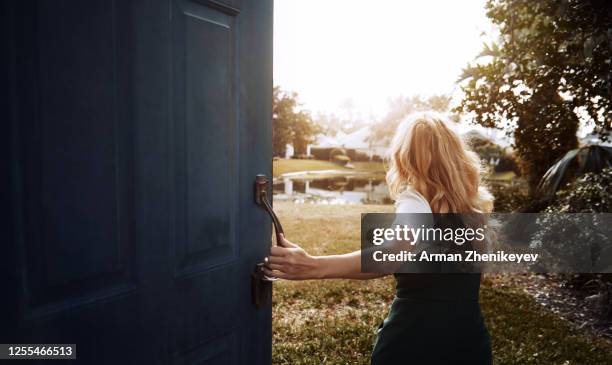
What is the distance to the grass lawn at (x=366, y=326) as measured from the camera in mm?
4789

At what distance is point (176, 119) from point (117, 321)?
0.64m

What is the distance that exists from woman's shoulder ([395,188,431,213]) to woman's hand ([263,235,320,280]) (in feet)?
1.44

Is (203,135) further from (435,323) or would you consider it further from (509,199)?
(509,199)

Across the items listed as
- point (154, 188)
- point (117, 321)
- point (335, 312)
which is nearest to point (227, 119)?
point (154, 188)

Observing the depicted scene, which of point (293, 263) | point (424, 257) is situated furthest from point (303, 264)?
point (424, 257)

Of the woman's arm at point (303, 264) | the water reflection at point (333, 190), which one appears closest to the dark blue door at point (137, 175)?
the woman's arm at point (303, 264)

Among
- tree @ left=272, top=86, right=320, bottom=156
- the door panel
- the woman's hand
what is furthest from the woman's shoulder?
tree @ left=272, top=86, right=320, bottom=156

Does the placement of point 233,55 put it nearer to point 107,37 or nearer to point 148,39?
point 148,39

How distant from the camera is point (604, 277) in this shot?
587 cm

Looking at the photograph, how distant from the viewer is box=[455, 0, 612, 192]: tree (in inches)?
254

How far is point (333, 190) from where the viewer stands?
23.5m

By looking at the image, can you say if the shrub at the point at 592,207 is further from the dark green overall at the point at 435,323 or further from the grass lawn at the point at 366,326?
the dark green overall at the point at 435,323

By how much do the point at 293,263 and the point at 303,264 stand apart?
4 cm

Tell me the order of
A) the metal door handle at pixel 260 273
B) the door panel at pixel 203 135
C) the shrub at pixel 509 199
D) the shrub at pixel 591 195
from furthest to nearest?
1. the shrub at pixel 509 199
2. the shrub at pixel 591 195
3. the metal door handle at pixel 260 273
4. the door panel at pixel 203 135
